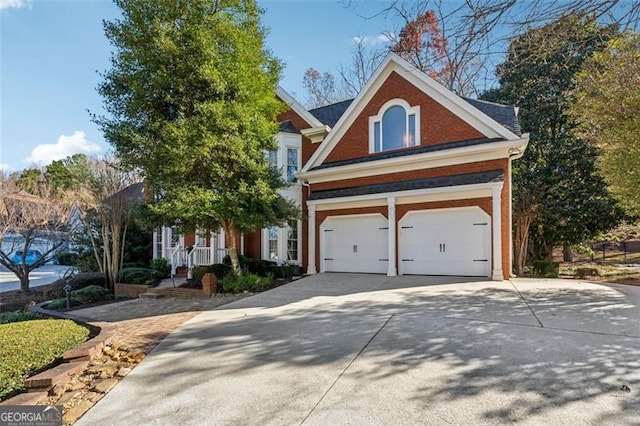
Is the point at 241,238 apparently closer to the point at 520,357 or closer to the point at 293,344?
the point at 293,344

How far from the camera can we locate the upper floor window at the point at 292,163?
15.9m

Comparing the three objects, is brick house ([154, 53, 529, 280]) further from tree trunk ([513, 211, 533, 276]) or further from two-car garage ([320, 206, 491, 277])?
tree trunk ([513, 211, 533, 276])

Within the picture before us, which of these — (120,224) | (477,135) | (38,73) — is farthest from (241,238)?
(477,135)

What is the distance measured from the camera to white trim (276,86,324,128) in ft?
53.1

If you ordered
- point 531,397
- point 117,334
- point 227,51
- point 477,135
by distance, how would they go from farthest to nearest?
point 477,135 → point 227,51 → point 117,334 → point 531,397

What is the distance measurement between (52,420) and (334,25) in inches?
380

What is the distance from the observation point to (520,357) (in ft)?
14.8

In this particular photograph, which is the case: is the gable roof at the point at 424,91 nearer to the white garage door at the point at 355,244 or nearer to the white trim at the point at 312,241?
the white trim at the point at 312,241

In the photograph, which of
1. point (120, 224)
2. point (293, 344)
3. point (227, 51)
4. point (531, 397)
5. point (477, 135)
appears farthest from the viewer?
point (120, 224)

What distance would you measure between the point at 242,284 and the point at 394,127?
804cm

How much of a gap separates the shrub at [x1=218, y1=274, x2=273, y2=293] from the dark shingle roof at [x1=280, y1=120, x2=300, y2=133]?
713cm

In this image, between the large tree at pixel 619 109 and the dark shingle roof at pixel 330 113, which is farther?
the dark shingle roof at pixel 330 113

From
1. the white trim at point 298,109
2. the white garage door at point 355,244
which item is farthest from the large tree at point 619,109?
the white trim at point 298,109

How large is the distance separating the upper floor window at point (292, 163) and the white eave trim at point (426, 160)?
2.54ft
